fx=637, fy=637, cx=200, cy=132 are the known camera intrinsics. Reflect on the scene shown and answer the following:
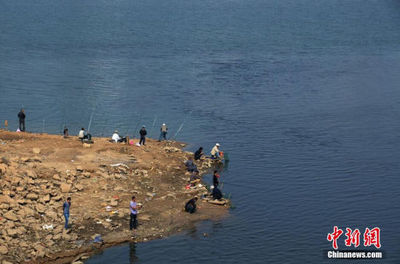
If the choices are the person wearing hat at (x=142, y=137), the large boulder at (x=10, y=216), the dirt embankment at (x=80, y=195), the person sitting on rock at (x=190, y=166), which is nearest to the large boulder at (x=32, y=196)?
the dirt embankment at (x=80, y=195)

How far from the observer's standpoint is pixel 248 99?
73312 mm

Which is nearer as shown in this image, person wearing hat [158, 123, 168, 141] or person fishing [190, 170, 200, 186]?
person fishing [190, 170, 200, 186]

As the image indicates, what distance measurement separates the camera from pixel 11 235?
3369cm

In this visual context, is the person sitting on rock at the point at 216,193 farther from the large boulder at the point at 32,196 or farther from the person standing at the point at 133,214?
the large boulder at the point at 32,196

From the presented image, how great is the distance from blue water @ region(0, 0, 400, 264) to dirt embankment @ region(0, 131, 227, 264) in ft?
6.28

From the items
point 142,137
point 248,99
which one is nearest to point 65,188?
point 142,137

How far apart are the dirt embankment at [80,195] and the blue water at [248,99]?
1915 millimetres

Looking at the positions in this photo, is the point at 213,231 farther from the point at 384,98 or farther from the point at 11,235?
the point at 384,98

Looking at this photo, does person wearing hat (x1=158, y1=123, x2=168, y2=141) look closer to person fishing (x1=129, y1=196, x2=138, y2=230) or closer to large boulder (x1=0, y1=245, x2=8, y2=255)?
person fishing (x1=129, y1=196, x2=138, y2=230)

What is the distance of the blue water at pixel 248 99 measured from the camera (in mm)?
39844

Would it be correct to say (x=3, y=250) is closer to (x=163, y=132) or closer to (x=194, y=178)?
(x=194, y=178)

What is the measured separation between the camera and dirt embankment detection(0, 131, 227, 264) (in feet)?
112

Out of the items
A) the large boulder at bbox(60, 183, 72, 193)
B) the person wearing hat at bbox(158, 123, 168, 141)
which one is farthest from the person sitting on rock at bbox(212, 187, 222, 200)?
the person wearing hat at bbox(158, 123, 168, 141)

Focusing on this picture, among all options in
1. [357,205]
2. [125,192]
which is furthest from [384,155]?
[125,192]
